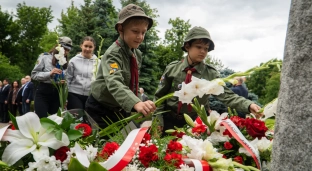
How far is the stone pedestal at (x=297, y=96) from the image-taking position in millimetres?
1019

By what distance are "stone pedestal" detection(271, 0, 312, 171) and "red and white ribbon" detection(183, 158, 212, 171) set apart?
1.49 ft

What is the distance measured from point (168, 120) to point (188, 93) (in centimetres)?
179

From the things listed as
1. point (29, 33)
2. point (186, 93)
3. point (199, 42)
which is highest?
point (29, 33)

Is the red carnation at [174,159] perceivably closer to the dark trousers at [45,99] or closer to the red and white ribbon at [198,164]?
the red and white ribbon at [198,164]

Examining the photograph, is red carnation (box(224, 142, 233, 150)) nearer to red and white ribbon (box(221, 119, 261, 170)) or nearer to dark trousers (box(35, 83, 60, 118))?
red and white ribbon (box(221, 119, 261, 170))

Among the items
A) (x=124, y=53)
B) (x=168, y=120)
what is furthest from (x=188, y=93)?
(x=168, y=120)

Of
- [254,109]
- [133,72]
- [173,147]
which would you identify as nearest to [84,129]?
[173,147]

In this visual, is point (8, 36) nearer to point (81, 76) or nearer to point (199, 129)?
point (81, 76)

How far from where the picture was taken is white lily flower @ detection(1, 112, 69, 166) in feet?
4.66

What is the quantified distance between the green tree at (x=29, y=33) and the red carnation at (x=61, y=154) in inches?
1359

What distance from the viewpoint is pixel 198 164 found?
1.50 meters

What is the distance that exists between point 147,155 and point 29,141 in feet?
1.44

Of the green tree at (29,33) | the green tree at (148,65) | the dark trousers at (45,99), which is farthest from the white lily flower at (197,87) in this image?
the green tree at (29,33)

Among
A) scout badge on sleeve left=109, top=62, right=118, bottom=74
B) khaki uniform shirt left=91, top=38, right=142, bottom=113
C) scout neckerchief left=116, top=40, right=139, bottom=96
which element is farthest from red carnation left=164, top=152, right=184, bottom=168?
scout neckerchief left=116, top=40, right=139, bottom=96
